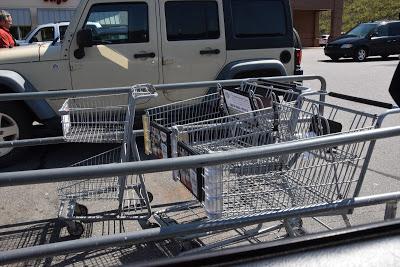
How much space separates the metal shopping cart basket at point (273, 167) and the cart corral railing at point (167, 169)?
35cm

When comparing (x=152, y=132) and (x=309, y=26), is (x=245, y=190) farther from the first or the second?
(x=309, y=26)

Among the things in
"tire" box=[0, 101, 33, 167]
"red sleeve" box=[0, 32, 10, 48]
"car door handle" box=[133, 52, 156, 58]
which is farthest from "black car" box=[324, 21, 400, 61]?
"tire" box=[0, 101, 33, 167]

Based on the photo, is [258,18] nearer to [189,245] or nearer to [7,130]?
[7,130]

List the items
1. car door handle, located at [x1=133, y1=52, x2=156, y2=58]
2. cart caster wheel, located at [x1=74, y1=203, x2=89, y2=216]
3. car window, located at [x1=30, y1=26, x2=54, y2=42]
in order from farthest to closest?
1. car window, located at [x1=30, y1=26, x2=54, y2=42]
2. car door handle, located at [x1=133, y1=52, x2=156, y2=58]
3. cart caster wheel, located at [x1=74, y1=203, x2=89, y2=216]

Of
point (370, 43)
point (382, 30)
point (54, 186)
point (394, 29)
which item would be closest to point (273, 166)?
point (54, 186)

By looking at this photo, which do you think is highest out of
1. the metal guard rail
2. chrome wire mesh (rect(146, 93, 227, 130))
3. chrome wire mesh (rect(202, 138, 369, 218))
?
the metal guard rail

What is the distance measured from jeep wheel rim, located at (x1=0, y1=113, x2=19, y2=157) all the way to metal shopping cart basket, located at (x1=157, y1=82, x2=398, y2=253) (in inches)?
119

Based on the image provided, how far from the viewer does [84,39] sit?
19.0ft

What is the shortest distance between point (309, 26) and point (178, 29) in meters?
32.0

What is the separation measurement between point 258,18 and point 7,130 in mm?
3666

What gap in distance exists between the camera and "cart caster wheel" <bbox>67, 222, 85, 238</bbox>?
3867 millimetres

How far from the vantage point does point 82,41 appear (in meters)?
5.80

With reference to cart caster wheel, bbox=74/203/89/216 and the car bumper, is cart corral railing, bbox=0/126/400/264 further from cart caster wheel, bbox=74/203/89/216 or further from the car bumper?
the car bumper

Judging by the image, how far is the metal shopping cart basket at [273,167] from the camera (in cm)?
273
